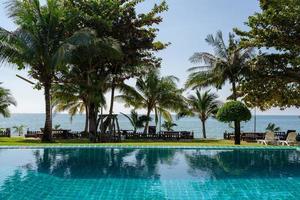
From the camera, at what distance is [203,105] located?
31906mm

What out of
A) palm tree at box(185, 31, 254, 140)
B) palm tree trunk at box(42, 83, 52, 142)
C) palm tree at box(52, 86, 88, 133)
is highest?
palm tree at box(185, 31, 254, 140)

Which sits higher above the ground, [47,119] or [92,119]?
[92,119]

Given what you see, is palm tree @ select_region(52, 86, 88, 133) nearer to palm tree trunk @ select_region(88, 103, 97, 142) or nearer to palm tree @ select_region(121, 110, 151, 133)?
palm tree trunk @ select_region(88, 103, 97, 142)

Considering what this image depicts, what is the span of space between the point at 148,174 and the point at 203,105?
20.5 m

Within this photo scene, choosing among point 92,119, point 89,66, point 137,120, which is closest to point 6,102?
point 92,119

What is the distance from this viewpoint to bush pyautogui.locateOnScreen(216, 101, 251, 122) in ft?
69.5

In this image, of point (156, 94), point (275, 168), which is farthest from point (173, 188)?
point (156, 94)

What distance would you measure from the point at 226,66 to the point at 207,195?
14946mm

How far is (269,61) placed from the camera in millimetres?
21328

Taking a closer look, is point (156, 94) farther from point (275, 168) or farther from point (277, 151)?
point (275, 168)

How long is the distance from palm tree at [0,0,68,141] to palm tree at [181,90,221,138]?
1303 cm

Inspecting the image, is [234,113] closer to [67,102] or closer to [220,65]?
[220,65]

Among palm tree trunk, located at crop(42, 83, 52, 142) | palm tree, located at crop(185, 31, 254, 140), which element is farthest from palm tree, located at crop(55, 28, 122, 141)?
palm tree, located at crop(185, 31, 254, 140)

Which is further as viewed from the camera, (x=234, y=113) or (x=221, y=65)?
(x=221, y=65)
